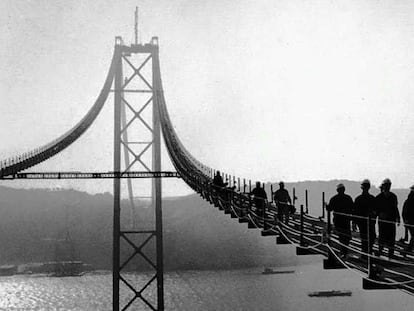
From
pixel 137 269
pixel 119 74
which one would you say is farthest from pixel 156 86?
pixel 137 269

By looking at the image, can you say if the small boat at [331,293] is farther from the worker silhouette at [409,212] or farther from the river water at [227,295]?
the worker silhouette at [409,212]

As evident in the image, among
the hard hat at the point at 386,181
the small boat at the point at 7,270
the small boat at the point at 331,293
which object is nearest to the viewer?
the hard hat at the point at 386,181

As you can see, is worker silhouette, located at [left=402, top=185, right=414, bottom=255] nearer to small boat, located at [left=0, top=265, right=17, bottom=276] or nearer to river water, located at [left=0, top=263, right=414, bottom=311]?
river water, located at [left=0, top=263, right=414, bottom=311]

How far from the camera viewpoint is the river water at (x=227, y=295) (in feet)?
231

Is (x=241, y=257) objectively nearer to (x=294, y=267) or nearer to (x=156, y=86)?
(x=294, y=267)

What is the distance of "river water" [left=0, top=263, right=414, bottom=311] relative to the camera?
70.4m

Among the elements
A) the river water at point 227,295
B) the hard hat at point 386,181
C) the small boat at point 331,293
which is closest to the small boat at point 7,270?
the river water at point 227,295

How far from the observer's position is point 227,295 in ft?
263

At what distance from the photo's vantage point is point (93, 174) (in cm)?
2705

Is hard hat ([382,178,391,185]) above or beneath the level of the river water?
above

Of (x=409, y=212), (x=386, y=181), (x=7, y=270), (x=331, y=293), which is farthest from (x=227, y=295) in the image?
(x=7, y=270)

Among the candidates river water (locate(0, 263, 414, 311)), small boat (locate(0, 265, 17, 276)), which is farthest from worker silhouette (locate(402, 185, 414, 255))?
small boat (locate(0, 265, 17, 276))

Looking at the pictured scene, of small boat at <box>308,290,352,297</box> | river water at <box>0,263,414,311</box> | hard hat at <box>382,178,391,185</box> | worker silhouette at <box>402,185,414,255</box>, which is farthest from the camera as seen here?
small boat at <box>308,290,352,297</box>

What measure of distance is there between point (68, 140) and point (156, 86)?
20.0 feet
